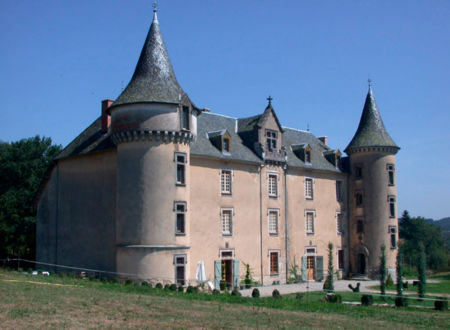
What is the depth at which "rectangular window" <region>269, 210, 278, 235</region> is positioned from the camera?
132ft

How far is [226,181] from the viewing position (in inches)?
1475

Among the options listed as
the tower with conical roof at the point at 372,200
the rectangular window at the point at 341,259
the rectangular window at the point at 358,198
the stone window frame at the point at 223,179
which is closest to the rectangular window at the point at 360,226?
the tower with conical roof at the point at 372,200

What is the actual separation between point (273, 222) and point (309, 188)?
5156 mm

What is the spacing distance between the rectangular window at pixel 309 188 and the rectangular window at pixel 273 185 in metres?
3.90

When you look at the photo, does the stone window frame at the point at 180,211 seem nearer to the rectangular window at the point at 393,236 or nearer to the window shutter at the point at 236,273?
the window shutter at the point at 236,273

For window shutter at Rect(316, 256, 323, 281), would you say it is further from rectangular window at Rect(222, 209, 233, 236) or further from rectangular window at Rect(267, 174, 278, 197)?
rectangular window at Rect(222, 209, 233, 236)

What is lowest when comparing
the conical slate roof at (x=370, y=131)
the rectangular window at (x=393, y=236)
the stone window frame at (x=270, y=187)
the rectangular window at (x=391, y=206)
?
the rectangular window at (x=393, y=236)

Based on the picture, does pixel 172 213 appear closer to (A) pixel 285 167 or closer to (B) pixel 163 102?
(B) pixel 163 102

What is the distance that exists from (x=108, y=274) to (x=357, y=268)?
72.7 feet

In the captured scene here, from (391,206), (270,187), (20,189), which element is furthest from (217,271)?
(20,189)

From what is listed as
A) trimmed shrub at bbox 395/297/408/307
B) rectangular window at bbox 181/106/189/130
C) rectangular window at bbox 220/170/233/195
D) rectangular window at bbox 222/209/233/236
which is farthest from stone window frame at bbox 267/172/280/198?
trimmed shrub at bbox 395/297/408/307

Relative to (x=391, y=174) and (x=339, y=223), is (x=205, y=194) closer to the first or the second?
(x=339, y=223)

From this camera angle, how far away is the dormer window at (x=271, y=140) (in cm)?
4025

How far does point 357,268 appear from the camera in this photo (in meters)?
46.5
